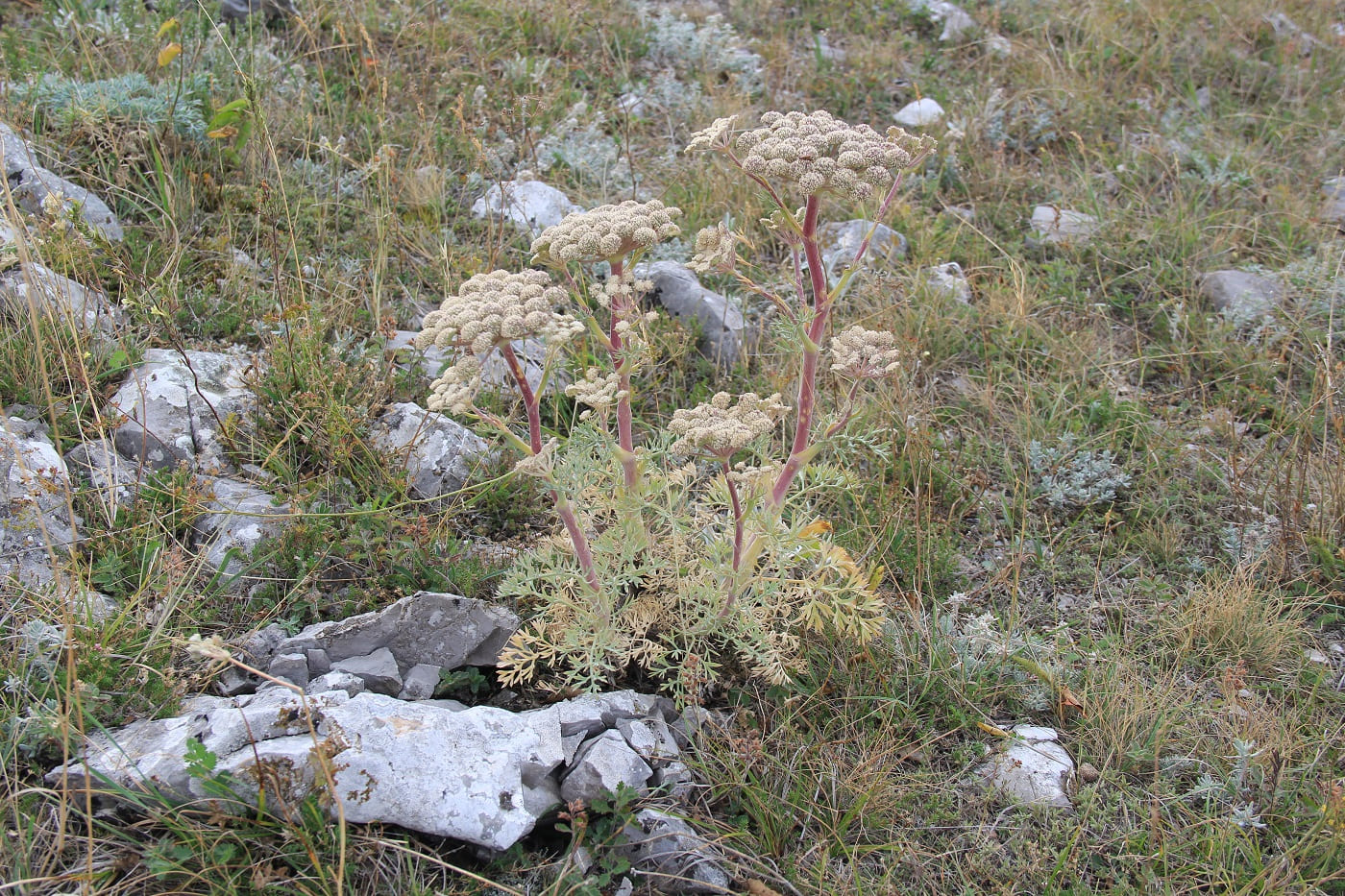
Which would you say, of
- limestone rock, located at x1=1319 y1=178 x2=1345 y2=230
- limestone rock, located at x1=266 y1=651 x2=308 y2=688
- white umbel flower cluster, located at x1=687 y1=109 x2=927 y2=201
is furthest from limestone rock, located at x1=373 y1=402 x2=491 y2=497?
limestone rock, located at x1=1319 y1=178 x2=1345 y2=230

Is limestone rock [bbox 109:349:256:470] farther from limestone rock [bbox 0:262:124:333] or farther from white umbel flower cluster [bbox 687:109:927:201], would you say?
white umbel flower cluster [bbox 687:109:927:201]

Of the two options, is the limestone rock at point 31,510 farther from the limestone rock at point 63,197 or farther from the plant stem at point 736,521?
the plant stem at point 736,521

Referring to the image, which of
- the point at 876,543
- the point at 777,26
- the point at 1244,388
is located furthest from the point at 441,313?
the point at 777,26

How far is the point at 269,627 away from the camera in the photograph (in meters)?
2.76

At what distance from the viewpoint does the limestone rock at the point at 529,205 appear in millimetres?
4707

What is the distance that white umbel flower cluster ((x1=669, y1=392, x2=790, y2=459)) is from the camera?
2.24 m

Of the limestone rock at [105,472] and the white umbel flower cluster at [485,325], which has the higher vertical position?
the white umbel flower cluster at [485,325]

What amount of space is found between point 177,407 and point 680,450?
220cm

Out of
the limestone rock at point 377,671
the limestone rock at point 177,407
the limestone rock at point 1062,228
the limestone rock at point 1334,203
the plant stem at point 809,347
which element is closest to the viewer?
the plant stem at point 809,347

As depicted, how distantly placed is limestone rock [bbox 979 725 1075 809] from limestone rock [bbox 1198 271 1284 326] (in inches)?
113

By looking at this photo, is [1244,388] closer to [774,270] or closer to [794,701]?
[774,270]

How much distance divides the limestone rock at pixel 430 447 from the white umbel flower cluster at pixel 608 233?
4.43 feet

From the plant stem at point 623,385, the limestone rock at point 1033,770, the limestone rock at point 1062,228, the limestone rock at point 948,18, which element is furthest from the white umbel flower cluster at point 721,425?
the limestone rock at point 948,18

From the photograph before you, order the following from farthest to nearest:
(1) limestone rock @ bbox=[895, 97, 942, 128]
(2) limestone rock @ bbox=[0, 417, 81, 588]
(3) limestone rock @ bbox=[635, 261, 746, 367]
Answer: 1. (1) limestone rock @ bbox=[895, 97, 942, 128]
2. (3) limestone rock @ bbox=[635, 261, 746, 367]
3. (2) limestone rock @ bbox=[0, 417, 81, 588]
